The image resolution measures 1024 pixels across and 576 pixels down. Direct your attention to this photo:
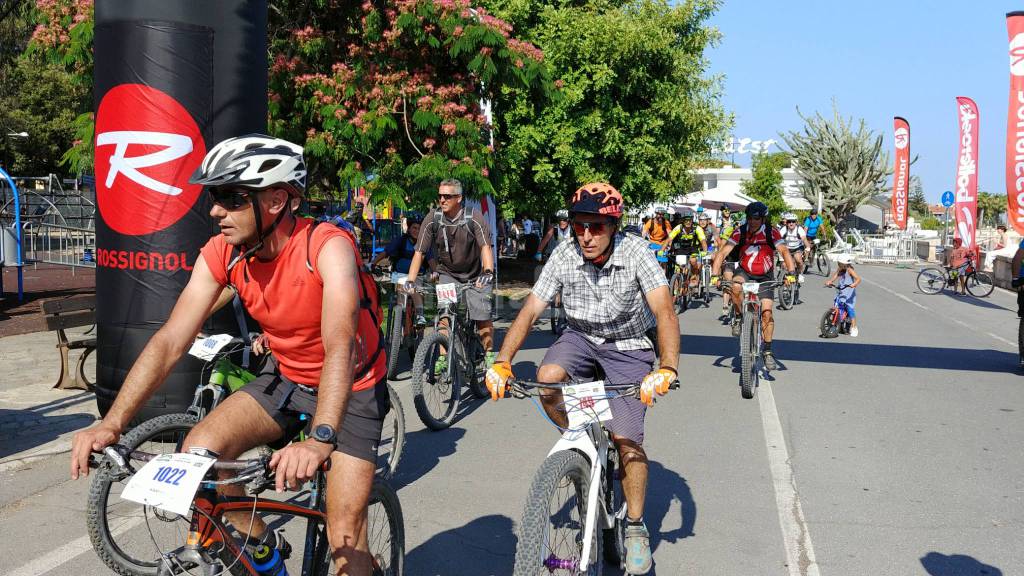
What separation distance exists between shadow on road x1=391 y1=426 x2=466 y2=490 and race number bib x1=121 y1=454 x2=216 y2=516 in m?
3.43

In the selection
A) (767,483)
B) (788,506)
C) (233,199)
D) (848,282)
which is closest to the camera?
(233,199)

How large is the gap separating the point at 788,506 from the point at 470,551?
209cm

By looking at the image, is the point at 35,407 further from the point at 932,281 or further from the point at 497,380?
the point at 932,281

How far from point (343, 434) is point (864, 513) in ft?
12.0

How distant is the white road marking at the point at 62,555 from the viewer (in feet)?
14.2

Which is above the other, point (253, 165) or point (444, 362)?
A: point (253, 165)

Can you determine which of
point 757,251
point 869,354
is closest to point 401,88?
point 757,251

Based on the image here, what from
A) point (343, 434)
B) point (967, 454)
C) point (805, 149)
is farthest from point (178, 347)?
point (805, 149)

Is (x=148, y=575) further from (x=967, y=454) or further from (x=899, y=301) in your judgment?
(x=899, y=301)

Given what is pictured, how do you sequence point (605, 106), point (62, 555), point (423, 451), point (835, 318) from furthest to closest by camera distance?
point (605, 106), point (835, 318), point (423, 451), point (62, 555)

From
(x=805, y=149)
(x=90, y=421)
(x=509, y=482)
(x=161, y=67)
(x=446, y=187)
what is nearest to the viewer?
(x=509, y=482)

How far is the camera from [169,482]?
2371 millimetres

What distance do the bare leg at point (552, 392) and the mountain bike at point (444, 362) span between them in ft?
9.54

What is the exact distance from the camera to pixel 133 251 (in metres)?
6.74
